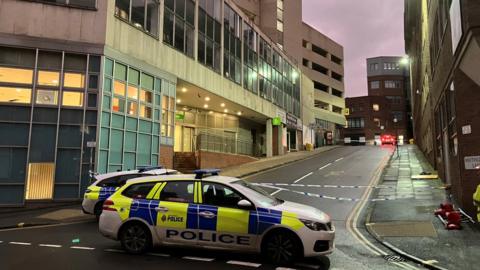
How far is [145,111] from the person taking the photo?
70.0 feet

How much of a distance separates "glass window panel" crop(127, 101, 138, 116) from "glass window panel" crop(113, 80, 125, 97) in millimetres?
636

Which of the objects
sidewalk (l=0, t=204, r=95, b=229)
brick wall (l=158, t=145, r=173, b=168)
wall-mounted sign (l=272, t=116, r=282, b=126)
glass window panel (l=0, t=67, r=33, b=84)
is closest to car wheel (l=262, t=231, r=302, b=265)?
sidewalk (l=0, t=204, r=95, b=229)

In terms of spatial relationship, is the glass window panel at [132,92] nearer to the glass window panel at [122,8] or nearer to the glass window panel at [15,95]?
the glass window panel at [122,8]

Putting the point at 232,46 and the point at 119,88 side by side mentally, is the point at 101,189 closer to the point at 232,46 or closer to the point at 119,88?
the point at 119,88

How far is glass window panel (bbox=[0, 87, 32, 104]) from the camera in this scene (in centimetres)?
1684

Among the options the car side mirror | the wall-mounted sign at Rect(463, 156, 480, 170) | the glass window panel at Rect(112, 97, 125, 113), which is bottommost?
the car side mirror

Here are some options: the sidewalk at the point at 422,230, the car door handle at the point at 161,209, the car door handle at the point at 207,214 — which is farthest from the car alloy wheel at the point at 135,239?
the sidewalk at the point at 422,230

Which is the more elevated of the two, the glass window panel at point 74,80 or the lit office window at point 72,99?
the glass window panel at point 74,80

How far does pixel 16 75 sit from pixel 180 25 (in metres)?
11.0

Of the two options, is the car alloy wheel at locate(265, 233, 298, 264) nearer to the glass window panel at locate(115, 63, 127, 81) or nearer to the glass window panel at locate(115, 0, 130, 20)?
the glass window panel at locate(115, 63, 127, 81)

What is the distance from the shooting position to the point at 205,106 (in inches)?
1389

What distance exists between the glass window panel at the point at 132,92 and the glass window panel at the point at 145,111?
693 mm

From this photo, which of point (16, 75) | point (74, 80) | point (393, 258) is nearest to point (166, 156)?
point (74, 80)

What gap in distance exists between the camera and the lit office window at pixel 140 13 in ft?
65.6
